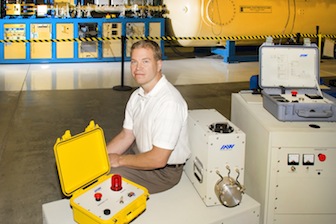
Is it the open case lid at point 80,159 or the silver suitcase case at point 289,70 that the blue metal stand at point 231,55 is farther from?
the open case lid at point 80,159

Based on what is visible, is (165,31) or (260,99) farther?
(165,31)

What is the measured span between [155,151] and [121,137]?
1.83 feet

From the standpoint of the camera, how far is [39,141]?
528 centimetres

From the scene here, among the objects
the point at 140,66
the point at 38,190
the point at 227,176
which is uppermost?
the point at 140,66

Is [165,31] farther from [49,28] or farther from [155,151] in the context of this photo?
[155,151]

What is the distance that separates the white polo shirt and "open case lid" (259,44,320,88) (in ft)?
3.32

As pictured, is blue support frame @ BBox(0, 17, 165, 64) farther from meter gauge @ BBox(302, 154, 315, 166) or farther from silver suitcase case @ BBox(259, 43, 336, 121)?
meter gauge @ BBox(302, 154, 315, 166)

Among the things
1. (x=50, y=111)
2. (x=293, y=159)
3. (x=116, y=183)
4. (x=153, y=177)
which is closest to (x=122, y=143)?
(x=153, y=177)

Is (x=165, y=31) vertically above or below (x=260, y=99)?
above

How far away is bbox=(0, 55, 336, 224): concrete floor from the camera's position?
398 centimetres

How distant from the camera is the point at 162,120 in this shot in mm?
2738

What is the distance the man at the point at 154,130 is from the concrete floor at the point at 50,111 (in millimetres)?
1117

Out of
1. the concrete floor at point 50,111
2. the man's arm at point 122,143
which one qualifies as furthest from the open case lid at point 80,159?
the concrete floor at point 50,111

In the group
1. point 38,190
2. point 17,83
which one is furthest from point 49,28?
point 38,190
